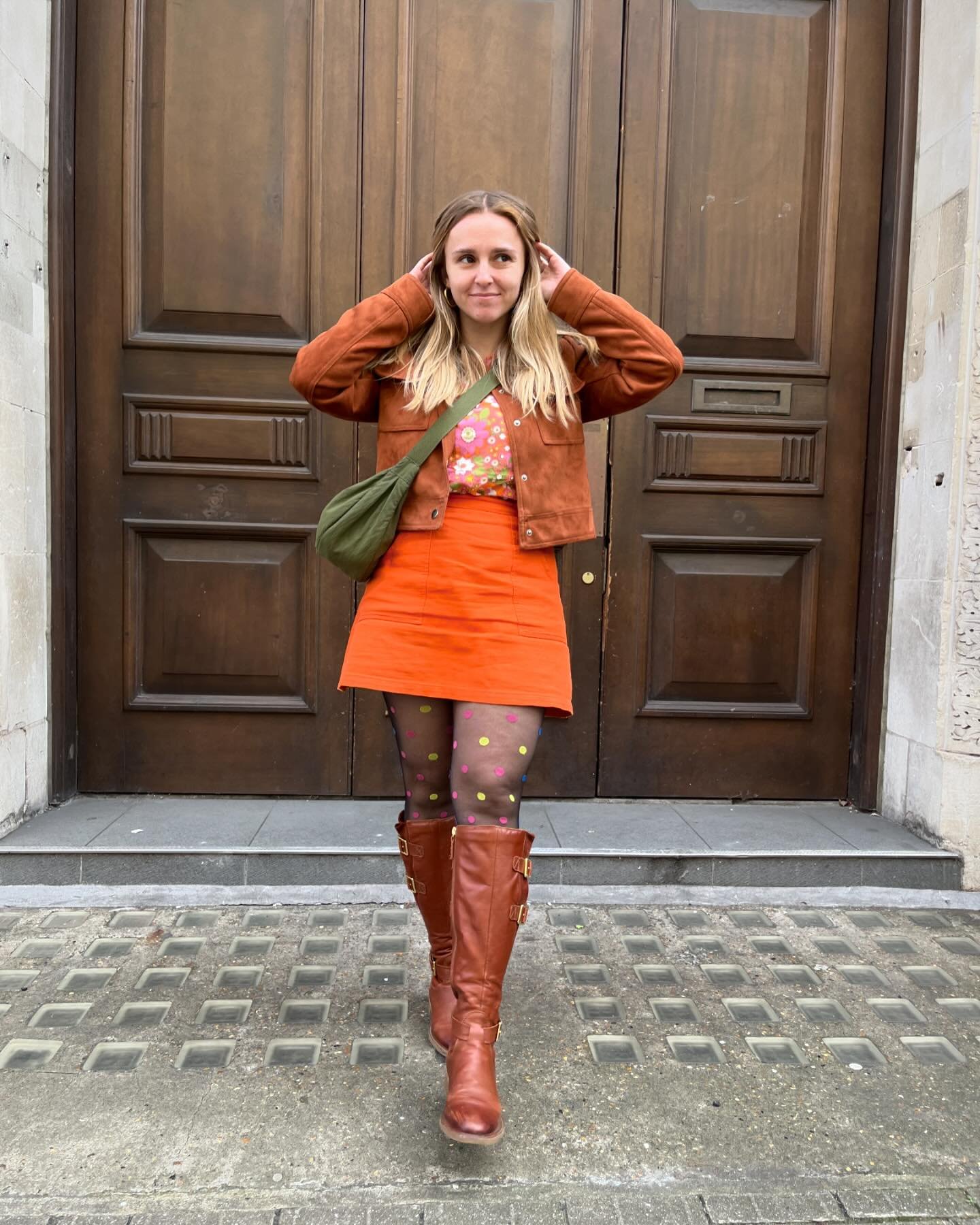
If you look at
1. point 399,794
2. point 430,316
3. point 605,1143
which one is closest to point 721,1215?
point 605,1143

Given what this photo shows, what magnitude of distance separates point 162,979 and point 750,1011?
1.54 m

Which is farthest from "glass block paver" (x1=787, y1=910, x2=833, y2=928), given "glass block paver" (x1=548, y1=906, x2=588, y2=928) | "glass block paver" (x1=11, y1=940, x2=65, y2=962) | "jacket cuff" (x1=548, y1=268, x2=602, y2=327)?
"glass block paver" (x1=11, y1=940, x2=65, y2=962)

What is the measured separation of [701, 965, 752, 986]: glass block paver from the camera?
2.48 metres

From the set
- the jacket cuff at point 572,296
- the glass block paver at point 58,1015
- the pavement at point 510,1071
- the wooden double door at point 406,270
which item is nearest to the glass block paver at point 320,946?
the pavement at point 510,1071

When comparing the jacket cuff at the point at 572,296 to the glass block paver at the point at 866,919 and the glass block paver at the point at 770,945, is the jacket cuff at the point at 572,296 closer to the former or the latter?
the glass block paver at the point at 770,945

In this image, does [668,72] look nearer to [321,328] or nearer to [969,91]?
[969,91]

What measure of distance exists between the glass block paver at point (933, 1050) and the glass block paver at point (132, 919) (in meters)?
2.14

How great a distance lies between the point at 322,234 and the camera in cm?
347

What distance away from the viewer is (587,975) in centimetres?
250

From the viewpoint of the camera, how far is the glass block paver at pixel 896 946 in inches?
106

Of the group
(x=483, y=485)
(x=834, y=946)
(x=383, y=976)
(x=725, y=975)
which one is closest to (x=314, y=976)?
(x=383, y=976)

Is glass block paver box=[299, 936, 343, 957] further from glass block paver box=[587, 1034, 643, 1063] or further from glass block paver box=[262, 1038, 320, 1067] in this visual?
glass block paver box=[587, 1034, 643, 1063]

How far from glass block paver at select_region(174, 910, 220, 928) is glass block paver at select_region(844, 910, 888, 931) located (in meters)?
2.02

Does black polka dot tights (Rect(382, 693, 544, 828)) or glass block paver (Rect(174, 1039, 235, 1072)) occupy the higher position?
black polka dot tights (Rect(382, 693, 544, 828))
